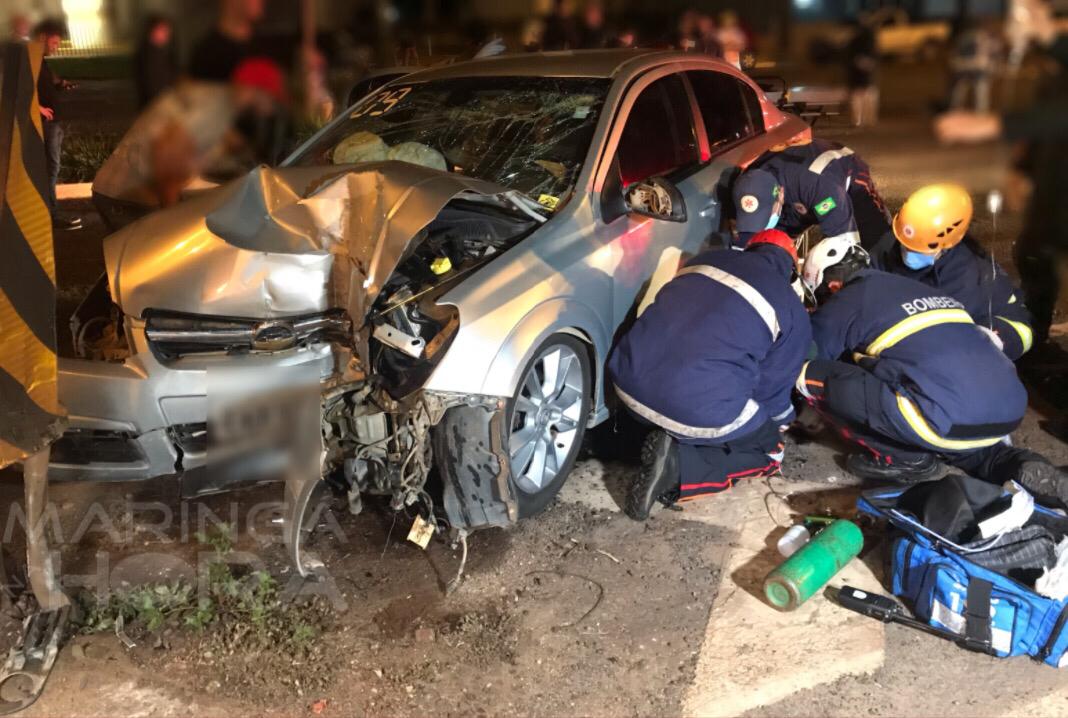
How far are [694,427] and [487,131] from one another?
5.63 ft

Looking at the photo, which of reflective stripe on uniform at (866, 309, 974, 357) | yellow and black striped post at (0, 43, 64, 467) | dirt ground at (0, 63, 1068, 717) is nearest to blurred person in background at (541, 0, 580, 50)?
dirt ground at (0, 63, 1068, 717)

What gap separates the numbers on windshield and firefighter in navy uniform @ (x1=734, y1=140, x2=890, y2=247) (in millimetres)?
1772

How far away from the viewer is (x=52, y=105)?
4.35 m

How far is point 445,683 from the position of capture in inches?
109

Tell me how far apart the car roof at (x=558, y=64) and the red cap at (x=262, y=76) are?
287 cm

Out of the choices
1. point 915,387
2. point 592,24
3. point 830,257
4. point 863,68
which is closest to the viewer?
point 863,68

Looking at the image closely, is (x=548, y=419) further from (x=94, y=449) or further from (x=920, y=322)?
(x=94, y=449)

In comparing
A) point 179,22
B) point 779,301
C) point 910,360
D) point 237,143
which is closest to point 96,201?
point 237,143

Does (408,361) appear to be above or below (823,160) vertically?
below

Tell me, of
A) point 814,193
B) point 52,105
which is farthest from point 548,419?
point 52,105

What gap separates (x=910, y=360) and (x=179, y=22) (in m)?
2.98

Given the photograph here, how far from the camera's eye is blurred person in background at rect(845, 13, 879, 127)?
4.25ft

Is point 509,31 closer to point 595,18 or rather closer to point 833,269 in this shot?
point 595,18

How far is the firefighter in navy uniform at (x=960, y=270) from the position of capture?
3750 mm
